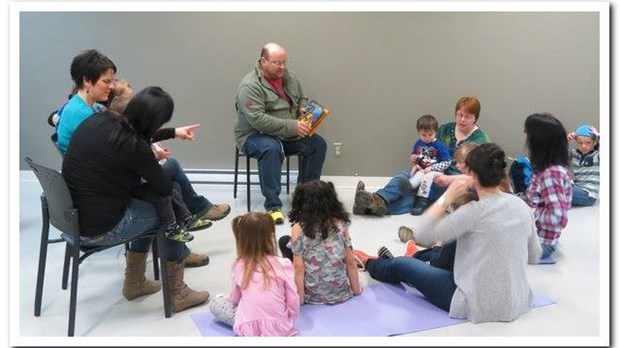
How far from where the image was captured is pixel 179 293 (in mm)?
2746

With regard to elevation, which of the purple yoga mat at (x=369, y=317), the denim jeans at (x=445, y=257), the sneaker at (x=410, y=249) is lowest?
the purple yoga mat at (x=369, y=317)

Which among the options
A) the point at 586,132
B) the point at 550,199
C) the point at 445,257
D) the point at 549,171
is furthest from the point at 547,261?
the point at 586,132

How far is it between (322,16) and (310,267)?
108 inches

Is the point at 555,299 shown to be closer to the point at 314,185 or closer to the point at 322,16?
the point at 314,185

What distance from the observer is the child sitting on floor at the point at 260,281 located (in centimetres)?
233

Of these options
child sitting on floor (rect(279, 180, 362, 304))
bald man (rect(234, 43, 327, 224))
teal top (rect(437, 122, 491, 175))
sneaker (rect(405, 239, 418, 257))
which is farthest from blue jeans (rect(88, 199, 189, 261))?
teal top (rect(437, 122, 491, 175))

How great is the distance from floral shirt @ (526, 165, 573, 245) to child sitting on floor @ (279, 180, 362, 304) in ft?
3.93

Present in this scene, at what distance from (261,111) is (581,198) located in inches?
94.6

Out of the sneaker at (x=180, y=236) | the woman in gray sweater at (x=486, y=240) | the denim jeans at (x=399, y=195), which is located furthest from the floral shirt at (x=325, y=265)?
the denim jeans at (x=399, y=195)

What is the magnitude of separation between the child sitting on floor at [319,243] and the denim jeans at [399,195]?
1619mm

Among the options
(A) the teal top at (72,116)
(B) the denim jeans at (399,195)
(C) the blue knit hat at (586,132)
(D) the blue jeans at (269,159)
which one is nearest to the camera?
(A) the teal top at (72,116)

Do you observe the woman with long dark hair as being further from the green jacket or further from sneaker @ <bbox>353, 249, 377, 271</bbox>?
the green jacket

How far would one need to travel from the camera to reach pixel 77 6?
195 inches

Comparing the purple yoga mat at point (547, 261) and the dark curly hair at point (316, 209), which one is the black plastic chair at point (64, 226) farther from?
the purple yoga mat at point (547, 261)
